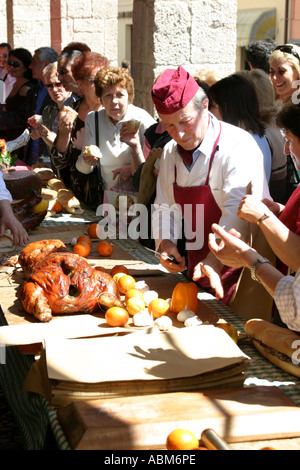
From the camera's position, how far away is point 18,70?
8.79m

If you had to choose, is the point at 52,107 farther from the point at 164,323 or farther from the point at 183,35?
the point at 164,323

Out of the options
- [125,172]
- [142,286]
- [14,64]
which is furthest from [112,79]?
[14,64]

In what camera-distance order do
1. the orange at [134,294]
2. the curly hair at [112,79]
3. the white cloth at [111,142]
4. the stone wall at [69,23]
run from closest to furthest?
the orange at [134,294]
the curly hair at [112,79]
the white cloth at [111,142]
the stone wall at [69,23]

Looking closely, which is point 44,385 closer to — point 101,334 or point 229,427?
point 101,334

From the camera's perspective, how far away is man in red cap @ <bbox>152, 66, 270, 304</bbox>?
305 centimetres

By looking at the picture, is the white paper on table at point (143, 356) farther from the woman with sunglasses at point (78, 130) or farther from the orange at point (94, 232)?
the woman with sunglasses at point (78, 130)

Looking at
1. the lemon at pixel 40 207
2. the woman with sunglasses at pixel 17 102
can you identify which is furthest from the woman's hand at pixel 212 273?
the woman with sunglasses at pixel 17 102

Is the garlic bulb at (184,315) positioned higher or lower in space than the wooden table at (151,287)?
higher

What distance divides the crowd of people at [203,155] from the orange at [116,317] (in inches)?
15.2

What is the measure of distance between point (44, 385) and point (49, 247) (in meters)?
1.17

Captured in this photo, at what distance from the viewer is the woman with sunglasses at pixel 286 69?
4500 mm

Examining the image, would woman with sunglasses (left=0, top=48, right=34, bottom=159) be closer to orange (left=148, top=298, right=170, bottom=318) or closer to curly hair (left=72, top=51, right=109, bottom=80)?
curly hair (left=72, top=51, right=109, bottom=80)

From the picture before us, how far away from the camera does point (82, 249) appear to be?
3.52 m
